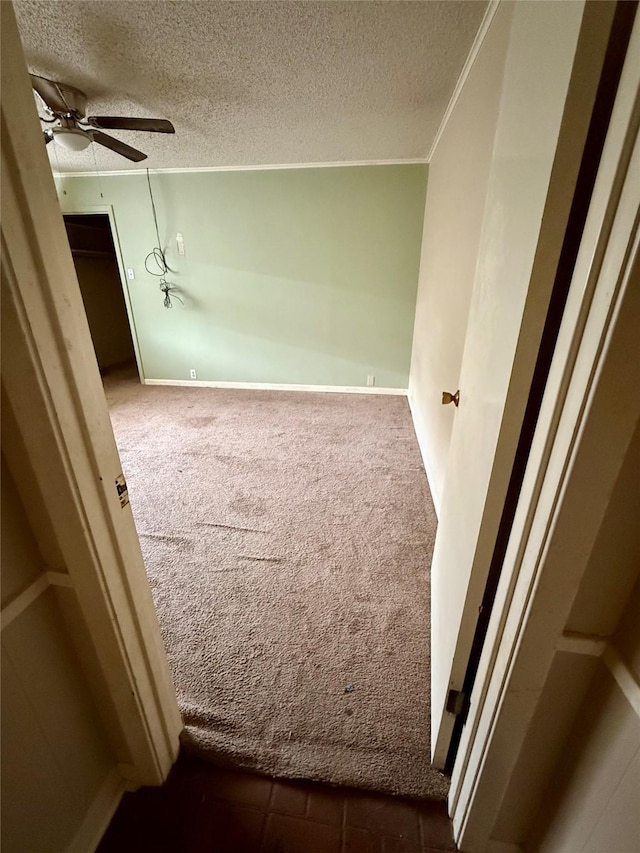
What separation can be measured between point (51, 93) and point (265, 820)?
3.34m

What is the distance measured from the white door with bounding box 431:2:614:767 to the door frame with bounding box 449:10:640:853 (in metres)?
0.04

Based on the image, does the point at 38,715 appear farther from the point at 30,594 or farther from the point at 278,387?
the point at 278,387

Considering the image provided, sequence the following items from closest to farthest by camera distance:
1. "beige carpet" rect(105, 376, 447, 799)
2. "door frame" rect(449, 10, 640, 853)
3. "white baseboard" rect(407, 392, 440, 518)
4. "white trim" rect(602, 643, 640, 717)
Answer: "door frame" rect(449, 10, 640, 853) < "white trim" rect(602, 643, 640, 717) < "beige carpet" rect(105, 376, 447, 799) < "white baseboard" rect(407, 392, 440, 518)

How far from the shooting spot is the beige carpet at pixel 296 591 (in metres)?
1.07

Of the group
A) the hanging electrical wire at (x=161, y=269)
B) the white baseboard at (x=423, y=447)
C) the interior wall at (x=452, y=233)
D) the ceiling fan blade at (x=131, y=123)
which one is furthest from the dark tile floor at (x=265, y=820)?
the hanging electrical wire at (x=161, y=269)

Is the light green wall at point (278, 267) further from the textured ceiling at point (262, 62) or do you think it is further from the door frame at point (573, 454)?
the door frame at point (573, 454)

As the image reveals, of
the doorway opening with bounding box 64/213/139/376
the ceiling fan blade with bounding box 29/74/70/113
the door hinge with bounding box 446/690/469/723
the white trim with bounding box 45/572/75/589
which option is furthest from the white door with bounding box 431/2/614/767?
the doorway opening with bounding box 64/213/139/376

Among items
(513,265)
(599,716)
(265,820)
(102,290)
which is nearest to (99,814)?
(265,820)

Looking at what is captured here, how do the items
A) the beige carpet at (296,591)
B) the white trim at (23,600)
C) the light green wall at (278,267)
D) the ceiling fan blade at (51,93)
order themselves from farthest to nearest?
the light green wall at (278,267) < the ceiling fan blade at (51,93) < the beige carpet at (296,591) < the white trim at (23,600)

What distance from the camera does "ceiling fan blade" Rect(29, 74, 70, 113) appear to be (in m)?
1.82

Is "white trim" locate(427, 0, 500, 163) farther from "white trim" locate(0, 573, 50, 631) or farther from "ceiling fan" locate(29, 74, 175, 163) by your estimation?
"white trim" locate(0, 573, 50, 631)

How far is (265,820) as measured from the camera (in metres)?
0.92

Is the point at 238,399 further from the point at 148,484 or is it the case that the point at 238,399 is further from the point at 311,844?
the point at 311,844

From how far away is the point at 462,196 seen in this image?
1.95m
